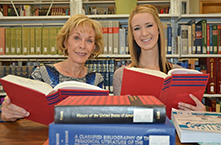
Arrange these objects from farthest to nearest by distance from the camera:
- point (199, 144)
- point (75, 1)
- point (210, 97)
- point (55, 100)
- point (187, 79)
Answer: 1. point (210, 97)
2. point (75, 1)
3. point (187, 79)
4. point (55, 100)
5. point (199, 144)

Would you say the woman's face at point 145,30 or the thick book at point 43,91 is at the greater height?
the woman's face at point 145,30

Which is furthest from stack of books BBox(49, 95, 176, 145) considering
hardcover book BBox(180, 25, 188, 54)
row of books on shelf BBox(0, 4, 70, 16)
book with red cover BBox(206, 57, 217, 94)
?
row of books on shelf BBox(0, 4, 70, 16)

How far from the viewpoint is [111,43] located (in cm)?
219

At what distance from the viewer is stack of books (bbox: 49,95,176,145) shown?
→ 15.2 inches

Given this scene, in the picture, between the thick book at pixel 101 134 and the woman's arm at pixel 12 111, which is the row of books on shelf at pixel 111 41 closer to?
the woman's arm at pixel 12 111

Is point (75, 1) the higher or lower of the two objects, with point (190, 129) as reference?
higher

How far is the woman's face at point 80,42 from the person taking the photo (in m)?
1.31

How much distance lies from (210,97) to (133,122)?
2259mm

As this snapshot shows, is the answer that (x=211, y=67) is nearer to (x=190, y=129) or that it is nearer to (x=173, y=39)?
(x=173, y=39)

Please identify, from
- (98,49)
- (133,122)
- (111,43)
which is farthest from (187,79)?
(111,43)

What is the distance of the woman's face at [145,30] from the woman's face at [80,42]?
302 mm

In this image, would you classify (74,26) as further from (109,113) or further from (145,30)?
(109,113)

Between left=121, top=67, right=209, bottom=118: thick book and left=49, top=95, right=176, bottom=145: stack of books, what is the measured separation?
0.33m

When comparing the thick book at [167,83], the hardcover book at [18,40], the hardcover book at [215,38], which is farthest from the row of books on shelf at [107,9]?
the thick book at [167,83]
